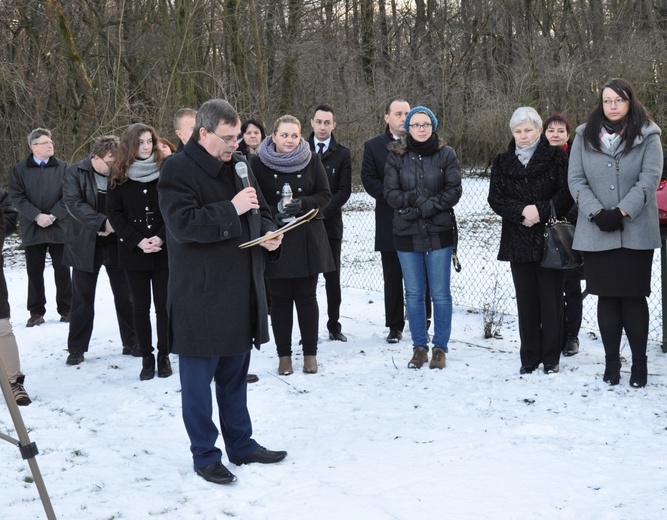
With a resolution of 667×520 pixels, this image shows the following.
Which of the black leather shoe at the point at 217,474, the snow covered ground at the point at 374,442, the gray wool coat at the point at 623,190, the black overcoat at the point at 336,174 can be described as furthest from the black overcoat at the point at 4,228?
the gray wool coat at the point at 623,190

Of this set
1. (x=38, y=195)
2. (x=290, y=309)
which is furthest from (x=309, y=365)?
(x=38, y=195)

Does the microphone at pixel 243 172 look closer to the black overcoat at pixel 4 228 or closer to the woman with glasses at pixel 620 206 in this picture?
the black overcoat at pixel 4 228

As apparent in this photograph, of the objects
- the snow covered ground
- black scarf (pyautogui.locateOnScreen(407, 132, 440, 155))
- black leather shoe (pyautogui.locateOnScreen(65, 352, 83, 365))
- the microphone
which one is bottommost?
the snow covered ground

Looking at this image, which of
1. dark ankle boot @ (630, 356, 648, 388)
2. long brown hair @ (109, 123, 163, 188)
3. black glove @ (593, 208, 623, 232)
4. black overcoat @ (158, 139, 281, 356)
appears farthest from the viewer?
long brown hair @ (109, 123, 163, 188)

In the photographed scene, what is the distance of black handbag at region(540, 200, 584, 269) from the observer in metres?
5.22

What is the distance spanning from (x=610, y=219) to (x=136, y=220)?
11.1 ft

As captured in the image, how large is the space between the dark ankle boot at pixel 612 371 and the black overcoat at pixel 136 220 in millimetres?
3280

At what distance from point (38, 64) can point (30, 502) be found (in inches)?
519

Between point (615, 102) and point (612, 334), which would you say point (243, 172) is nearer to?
point (615, 102)

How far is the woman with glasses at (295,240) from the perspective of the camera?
580cm

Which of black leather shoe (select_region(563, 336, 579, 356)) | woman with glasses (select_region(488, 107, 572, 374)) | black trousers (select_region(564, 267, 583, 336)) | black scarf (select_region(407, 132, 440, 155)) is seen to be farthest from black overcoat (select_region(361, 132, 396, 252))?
black leather shoe (select_region(563, 336, 579, 356))

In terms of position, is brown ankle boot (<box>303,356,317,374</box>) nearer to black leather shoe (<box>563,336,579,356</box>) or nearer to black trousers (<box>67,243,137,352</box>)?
black trousers (<box>67,243,137,352</box>)

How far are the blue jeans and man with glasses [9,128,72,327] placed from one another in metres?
3.92

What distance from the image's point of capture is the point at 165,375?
6.01 metres
